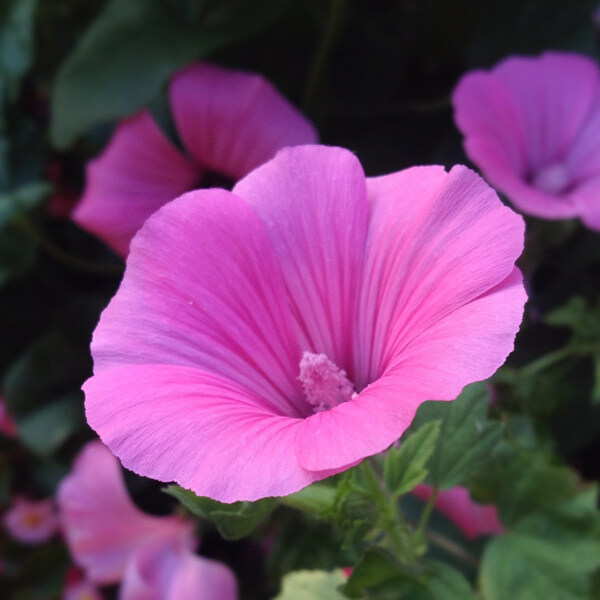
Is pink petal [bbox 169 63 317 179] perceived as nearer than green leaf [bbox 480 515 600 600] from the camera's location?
No

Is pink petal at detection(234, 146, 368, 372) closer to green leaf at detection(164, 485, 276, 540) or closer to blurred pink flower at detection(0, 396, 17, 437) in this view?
green leaf at detection(164, 485, 276, 540)

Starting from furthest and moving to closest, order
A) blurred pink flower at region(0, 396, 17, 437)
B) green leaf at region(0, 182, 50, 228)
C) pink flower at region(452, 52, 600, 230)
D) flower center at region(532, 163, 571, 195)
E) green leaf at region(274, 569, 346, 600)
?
blurred pink flower at region(0, 396, 17, 437), green leaf at region(0, 182, 50, 228), flower center at region(532, 163, 571, 195), pink flower at region(452, 52, 600, 230), green leaf at region(274, 569, 346, 600)

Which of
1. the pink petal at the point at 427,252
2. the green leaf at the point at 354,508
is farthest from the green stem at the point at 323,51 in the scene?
the green leaf at the point at 354,508

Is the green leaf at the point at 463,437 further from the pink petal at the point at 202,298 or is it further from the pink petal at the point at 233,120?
the pink petal at the point at 233,120

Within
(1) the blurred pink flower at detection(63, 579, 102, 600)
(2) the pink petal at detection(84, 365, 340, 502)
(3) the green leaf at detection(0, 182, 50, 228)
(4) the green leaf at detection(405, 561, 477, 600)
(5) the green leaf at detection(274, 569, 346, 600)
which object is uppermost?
(2) the pink petal at detection(84, 365, 340, 502)

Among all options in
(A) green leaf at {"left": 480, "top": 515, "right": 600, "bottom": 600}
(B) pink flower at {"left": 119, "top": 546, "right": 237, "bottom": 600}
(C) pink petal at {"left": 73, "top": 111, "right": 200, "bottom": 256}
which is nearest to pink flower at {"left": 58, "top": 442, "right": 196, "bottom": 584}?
(B) pink flower at {"left": 119, "top": 546, "right": 237, "bottom": 600}

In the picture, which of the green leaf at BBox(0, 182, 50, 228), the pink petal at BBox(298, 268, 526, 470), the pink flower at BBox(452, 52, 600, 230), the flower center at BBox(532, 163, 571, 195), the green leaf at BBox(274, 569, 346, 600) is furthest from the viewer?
the green leaf at BBox(0, 182, 50, 228)
